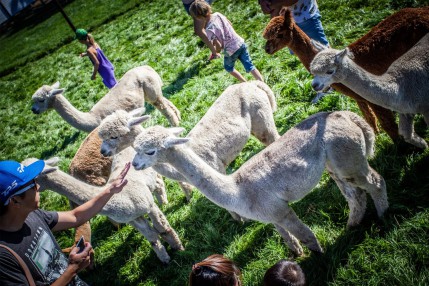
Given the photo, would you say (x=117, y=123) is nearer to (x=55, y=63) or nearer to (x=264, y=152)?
(x=264, y=152)

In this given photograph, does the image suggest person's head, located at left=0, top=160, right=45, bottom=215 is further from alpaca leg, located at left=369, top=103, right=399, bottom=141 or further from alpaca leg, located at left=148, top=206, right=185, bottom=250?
alpaca leg, located at left=369, top=103, right=399, bottom=141

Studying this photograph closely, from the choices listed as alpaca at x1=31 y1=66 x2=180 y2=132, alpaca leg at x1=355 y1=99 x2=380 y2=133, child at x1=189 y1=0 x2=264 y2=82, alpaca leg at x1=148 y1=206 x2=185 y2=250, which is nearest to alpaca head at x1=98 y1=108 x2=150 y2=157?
alpaca leg at x1=148 y1=206 x2=185 y2=250

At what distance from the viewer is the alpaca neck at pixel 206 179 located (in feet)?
10.6

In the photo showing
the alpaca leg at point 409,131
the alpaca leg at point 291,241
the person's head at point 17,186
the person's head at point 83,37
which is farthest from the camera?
the person's head at point 83,37

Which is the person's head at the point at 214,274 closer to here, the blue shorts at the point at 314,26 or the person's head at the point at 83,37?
the blue shorts at the point at 314,26

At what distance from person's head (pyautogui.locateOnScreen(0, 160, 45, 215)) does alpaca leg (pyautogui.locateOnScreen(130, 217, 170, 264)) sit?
1903 mm

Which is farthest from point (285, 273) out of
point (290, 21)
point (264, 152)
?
point (290, 21)

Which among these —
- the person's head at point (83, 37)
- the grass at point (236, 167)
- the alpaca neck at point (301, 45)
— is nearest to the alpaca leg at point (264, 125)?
the grass at point (236, 167)

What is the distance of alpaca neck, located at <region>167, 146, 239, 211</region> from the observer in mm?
3234

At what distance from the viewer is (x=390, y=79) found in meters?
3.34

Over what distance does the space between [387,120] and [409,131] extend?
0.35 metres

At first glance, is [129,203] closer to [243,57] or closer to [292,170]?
[292,170]

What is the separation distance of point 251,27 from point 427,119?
654cm

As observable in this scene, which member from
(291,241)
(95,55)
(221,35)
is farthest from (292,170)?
(95,55)
